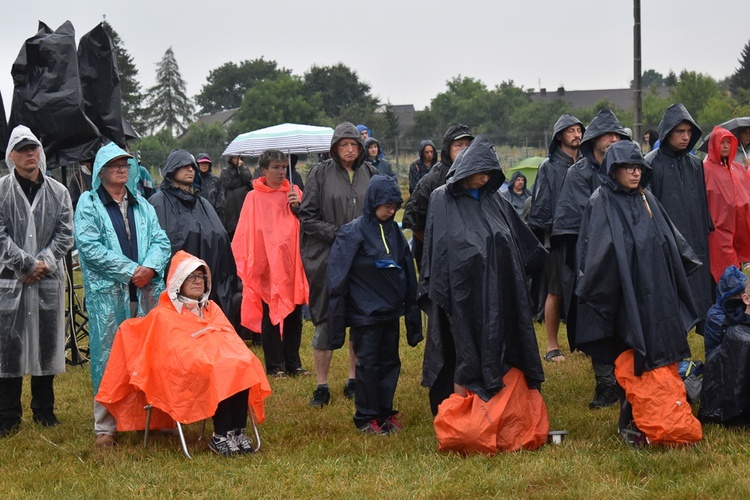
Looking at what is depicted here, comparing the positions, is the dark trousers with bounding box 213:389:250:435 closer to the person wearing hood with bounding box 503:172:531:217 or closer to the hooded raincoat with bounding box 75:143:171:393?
the hooded raincoat with bounding box 75:143:171:393

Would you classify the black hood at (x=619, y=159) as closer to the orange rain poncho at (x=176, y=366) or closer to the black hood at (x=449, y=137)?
the black hood at (x=449, y=137)

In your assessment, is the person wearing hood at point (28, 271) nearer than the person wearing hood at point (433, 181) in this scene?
Yes

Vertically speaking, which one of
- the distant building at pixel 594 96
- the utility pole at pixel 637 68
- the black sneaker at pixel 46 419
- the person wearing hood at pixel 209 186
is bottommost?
the black sneaker at pixel 46 419

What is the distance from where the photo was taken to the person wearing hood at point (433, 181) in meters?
7.29

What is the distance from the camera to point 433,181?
24.1 feet

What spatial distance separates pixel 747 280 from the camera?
6426 millimetres

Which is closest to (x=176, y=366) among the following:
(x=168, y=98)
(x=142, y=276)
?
(x=142, y=276)

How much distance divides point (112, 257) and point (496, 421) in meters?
2.73

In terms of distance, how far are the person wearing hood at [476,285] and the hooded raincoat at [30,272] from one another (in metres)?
2.67

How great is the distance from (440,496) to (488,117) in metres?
57.4

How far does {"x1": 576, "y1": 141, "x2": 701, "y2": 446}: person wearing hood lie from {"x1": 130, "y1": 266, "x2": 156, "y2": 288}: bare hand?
9.34 feet

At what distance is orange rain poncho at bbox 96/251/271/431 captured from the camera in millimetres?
5957

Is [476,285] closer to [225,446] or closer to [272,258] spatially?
[225,446]

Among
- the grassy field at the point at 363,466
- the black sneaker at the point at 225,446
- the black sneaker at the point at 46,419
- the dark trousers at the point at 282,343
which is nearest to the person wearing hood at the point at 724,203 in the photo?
the grassy field at the point at 363,466
